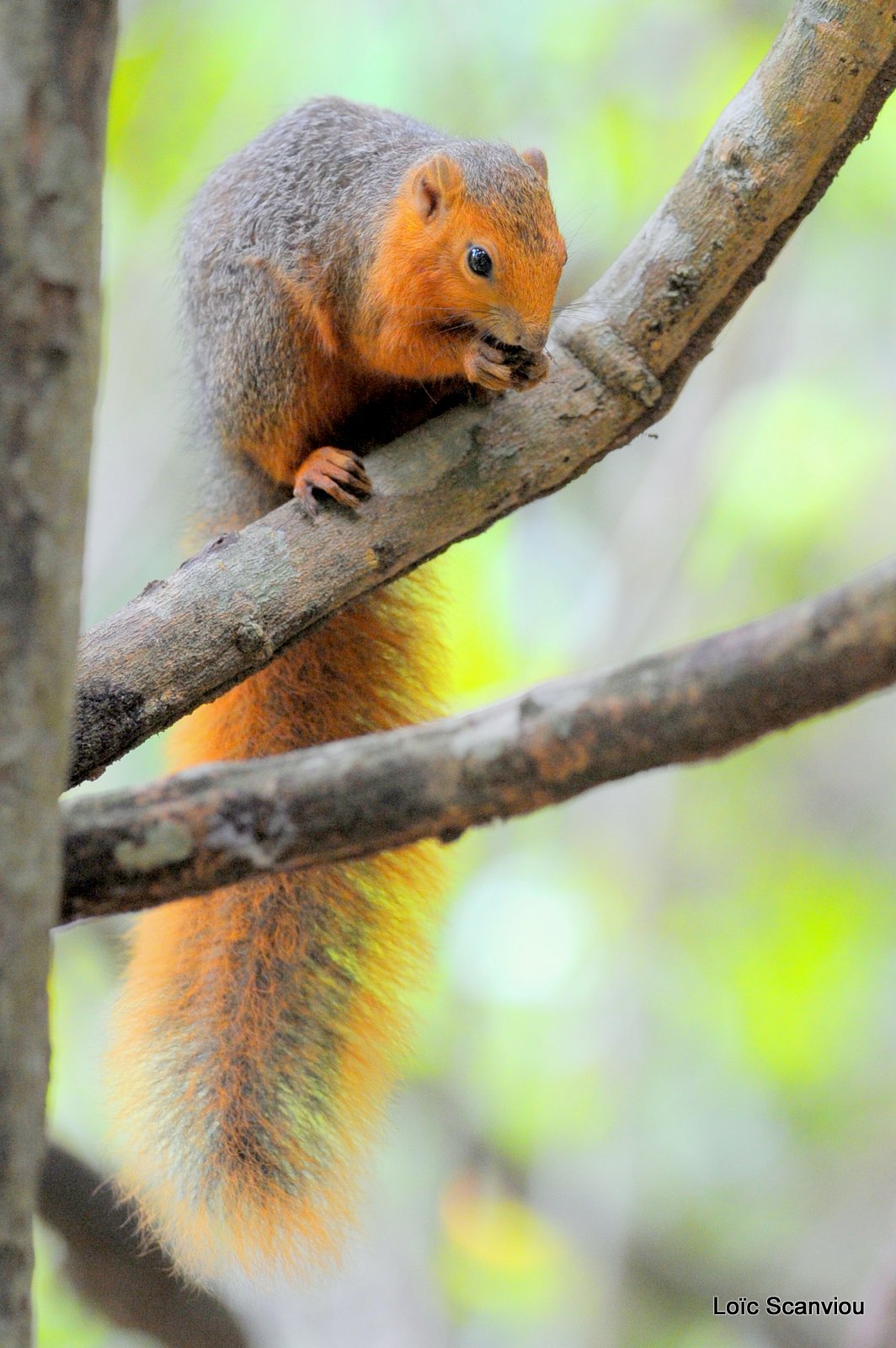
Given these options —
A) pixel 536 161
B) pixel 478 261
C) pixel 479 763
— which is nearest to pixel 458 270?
pixel 478 261

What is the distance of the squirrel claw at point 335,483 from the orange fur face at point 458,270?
0.74 ft

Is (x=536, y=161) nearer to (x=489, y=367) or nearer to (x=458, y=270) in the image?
(x=458, y=270)

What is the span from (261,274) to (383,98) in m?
1.12

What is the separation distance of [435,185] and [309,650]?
2.55 ft

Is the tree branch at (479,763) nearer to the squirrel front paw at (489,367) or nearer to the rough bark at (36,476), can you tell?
the rough bark at (36,476)

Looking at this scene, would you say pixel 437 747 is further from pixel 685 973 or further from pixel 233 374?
pixel 685 973

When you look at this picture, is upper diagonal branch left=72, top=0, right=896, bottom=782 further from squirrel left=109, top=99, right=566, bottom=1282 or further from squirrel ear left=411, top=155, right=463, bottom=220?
squirrel ear left=411, top=155, right=463, bottom=220

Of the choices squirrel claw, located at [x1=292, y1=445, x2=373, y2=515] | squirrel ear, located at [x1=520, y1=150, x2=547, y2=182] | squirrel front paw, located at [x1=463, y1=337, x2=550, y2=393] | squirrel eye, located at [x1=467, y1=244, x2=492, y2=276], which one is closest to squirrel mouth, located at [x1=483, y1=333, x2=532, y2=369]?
squirrel front paw, located at [x1=463, y1=337, x2=550, y2=393]

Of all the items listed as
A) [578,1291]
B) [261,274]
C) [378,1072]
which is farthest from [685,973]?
[261,274]

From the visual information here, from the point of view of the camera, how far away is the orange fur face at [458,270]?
1.98m

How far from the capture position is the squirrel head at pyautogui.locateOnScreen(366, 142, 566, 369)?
198 cm

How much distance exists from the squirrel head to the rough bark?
1188 millimetres

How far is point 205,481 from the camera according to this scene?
2.53 metres

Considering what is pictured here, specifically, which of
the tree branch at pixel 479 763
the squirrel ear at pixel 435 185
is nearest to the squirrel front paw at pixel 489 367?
the squirrel ear at pixel 435 185
